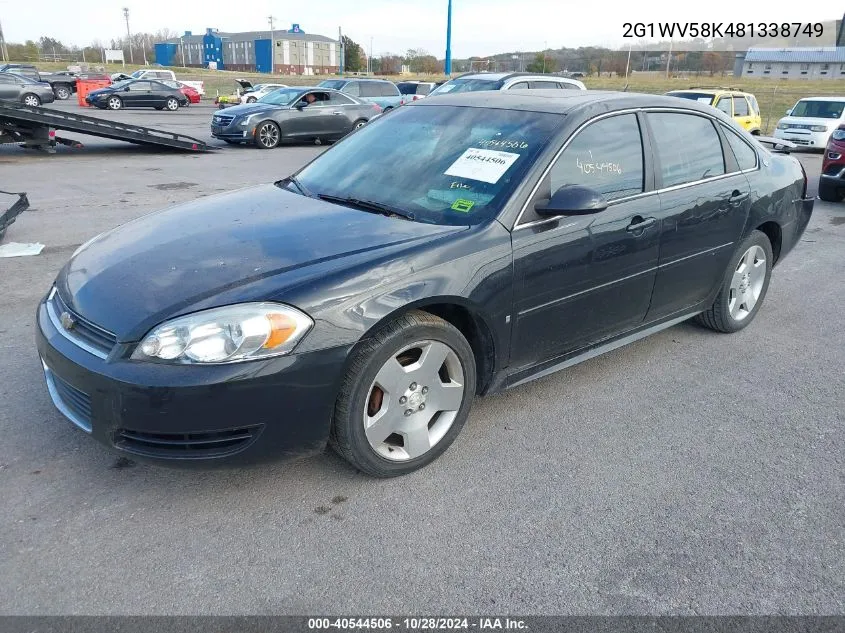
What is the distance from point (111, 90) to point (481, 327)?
104 ft

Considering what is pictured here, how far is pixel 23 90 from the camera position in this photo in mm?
26438

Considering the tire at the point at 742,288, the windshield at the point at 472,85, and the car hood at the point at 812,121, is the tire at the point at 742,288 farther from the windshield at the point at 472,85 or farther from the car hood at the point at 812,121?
the car hood at the point at 812,121

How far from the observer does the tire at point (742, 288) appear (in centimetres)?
465

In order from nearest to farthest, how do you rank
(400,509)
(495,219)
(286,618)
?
(286,618), (400,509), (495,219)

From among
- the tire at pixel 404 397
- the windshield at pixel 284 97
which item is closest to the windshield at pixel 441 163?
the tire at pixel 404 397

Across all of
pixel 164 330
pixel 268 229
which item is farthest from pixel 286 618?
pixel 268 229

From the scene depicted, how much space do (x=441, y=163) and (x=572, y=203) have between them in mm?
784

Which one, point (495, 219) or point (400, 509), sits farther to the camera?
point (495, 219)

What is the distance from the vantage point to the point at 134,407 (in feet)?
8.33

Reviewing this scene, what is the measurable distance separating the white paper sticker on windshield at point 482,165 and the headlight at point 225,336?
51.8 inches

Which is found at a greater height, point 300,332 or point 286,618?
point 300,332

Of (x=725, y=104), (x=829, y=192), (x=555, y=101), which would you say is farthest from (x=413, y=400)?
(x=725, y=104)

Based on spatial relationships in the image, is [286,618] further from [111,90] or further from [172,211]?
[111,90]

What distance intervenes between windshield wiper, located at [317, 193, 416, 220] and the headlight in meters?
0.96
